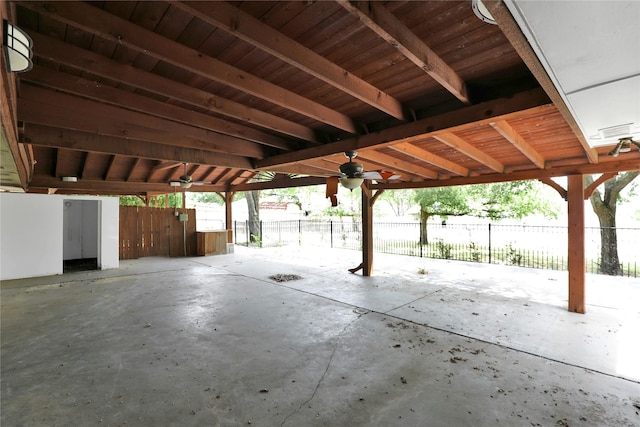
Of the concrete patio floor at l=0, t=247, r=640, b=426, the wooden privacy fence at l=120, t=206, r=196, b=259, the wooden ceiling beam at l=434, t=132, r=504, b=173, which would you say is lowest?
the concrete patio floor at l=0, t=247, r=640, b=426

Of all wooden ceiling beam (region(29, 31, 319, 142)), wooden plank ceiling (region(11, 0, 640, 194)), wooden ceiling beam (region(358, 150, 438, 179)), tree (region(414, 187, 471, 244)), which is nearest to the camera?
wooden plank ceiling (region(11, 0, 640, 194))

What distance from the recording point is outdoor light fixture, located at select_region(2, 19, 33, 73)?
1.36 metres

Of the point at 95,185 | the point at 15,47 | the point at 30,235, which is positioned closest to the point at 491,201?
the point at 15,47

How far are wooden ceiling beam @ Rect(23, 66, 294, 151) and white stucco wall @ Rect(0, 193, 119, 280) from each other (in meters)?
5.96

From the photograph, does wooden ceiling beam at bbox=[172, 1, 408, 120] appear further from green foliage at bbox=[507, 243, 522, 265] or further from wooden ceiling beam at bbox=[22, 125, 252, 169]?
green foliage at bbox=[507, 243, 522, 265]

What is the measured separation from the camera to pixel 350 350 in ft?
10.4

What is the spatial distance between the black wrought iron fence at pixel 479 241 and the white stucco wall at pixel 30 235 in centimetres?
726

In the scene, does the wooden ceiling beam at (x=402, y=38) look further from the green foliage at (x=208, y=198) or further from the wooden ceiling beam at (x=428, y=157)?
the green foliage at (x=208, y=198)

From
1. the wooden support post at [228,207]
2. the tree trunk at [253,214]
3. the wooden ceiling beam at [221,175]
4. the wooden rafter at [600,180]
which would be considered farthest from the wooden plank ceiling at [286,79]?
the tree trunk at [253,214]

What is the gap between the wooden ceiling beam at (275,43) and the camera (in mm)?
1518

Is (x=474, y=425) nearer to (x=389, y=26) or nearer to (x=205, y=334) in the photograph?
(x=389, y=26)

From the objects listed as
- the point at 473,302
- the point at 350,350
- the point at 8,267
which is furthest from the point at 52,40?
the point at 8,267

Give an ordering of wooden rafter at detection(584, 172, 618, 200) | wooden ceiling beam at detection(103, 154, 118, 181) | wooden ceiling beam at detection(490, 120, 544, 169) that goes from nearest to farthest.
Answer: wooden ceiling beam at detection(490, 120, 544, 169) < wooden rafter at detection(584, 172, 618, 200) < wooden ceiling beam at detection(103, 154, 118, 181)

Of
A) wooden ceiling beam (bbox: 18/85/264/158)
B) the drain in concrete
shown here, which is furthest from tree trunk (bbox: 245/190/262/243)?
wooden ceiling beam (bbox: 18/85/264/158)
